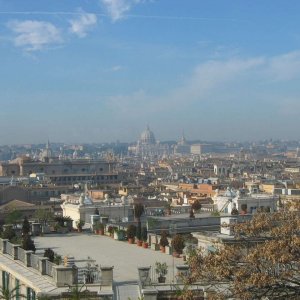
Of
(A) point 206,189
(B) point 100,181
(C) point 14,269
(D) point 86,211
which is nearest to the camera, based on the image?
(C) point 14,269

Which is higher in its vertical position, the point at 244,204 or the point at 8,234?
the point at 8,234

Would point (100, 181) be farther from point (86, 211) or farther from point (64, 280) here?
point (64, 280)

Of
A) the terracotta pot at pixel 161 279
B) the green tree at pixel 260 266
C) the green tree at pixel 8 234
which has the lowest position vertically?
the terracotta pot at pixel 161 279

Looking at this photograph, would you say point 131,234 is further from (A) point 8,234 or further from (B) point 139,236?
(A) point 8,234

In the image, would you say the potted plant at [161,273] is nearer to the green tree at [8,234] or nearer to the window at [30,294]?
the window at [30,294]

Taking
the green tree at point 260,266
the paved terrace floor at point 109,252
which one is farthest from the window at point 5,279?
the green tree at point 260,266

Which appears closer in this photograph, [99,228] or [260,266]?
[260,266]

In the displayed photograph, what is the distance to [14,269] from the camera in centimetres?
1531

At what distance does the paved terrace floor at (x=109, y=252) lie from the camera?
16453 millimetres

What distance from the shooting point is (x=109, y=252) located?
19078 mm

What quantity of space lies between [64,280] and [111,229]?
10.0 m

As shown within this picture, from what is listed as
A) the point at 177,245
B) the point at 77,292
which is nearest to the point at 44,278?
the point at 77,292

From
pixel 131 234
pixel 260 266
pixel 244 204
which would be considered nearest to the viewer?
pixel 260 266

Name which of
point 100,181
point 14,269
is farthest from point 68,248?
point 100,181
